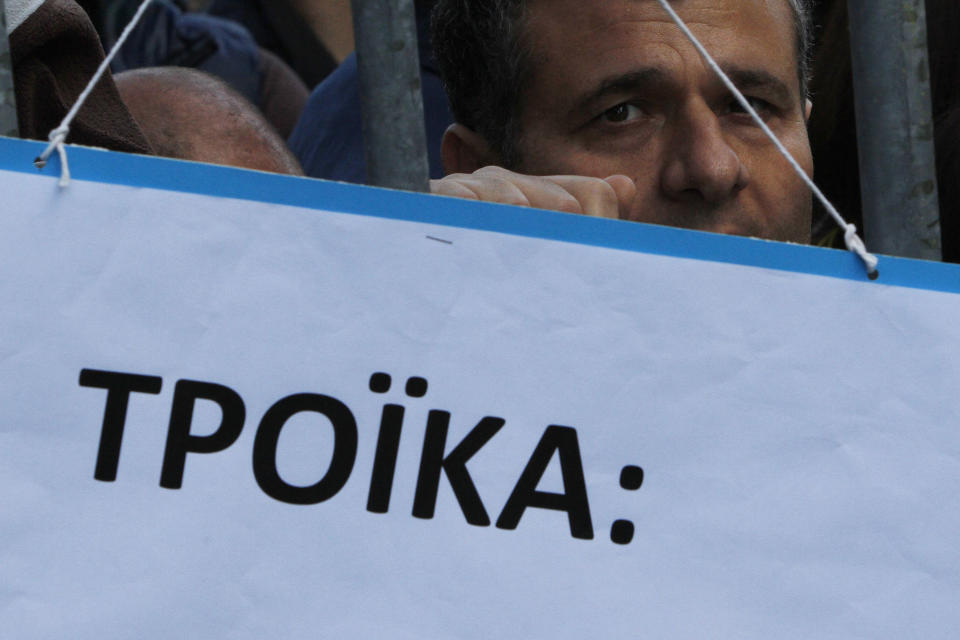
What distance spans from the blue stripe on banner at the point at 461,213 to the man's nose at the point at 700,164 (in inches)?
19.5

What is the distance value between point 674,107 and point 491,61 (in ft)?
1.04

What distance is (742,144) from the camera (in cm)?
136

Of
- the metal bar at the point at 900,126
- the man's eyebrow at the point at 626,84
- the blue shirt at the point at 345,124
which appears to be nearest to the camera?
the metal bar at the point at 900,126

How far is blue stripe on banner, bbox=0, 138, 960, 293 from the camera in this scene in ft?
2.32

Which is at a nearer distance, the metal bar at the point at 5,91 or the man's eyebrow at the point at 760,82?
the metal bar at the point at 5,91

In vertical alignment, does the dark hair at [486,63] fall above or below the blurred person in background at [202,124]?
above

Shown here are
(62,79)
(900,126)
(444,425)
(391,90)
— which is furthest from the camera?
(62,79)

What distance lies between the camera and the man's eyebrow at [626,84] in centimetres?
137

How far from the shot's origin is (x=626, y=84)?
1.38 m

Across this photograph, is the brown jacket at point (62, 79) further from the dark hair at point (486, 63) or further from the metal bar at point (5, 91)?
the dark hair at point (486, 63)

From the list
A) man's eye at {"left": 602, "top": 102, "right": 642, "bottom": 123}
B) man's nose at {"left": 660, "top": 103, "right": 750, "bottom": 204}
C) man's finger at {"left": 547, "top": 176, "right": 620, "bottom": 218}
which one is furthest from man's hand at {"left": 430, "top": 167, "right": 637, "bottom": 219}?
man's eye at {"left": 602, "top": 102, "right": 642, "bottom": 123}

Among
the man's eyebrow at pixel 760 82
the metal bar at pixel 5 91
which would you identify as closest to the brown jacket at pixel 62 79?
the metal bar at pixel 5 91

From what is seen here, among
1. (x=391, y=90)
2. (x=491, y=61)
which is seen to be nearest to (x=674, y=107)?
(x=491, y=61)

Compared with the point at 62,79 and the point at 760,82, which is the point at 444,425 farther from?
the point at 760,82
